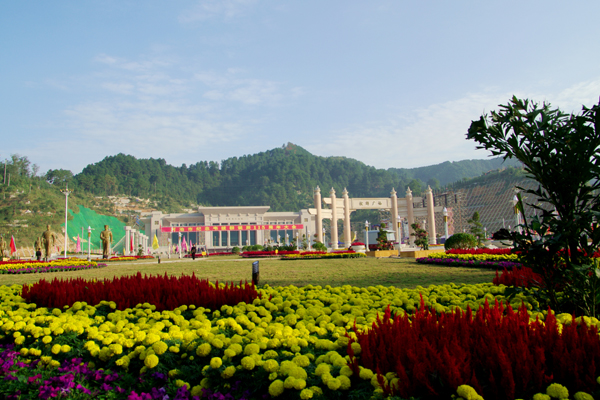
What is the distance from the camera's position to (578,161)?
3510 millimetres

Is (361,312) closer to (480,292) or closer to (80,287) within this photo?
(480,292)

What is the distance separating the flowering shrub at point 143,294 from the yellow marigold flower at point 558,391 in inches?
136

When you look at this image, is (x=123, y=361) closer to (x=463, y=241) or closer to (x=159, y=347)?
(x=159, y=347)

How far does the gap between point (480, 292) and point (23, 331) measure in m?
4.97

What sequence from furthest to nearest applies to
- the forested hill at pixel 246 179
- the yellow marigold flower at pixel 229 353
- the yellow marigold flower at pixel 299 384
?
the forested hill at pixel 246 179
the yellow marigold flower at pixel 229 353
the yellow marigold flower at pixel 299 384

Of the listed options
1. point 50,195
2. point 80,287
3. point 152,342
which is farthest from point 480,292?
point 50,195

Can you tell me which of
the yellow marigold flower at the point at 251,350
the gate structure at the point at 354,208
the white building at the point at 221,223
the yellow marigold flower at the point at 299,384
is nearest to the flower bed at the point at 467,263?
the yellow marigold flower at the point at 251,350

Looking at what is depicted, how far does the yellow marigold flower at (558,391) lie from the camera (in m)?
1.93

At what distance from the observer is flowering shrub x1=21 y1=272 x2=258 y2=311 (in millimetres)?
4746

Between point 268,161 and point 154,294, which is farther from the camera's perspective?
point 268,161

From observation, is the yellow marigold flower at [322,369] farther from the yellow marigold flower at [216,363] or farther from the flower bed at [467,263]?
the flower bed at [467,263]

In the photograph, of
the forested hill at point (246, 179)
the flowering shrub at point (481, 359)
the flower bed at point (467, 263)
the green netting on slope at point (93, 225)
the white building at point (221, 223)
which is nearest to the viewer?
the flowering shrub at point (481, 359)

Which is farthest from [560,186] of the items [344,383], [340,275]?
[340,275]

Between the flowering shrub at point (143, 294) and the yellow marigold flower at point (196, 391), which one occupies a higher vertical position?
the flowering shrub at point (143, 294)
